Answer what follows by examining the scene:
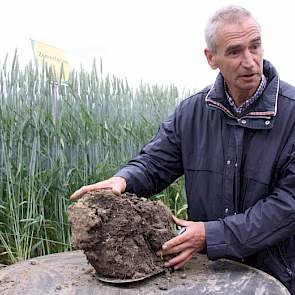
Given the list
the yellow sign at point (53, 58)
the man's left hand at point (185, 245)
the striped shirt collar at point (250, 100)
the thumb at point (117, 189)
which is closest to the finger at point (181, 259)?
the man's left hand at point (185, 245)

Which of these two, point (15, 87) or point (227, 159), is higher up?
point (15, 87)

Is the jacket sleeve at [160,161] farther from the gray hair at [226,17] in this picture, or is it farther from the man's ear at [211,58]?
the gray hair at [226,17]

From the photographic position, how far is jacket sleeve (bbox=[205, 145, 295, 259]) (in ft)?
4.60

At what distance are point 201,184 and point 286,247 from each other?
0.33 m

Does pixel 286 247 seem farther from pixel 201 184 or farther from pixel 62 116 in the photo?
pixel 62 116

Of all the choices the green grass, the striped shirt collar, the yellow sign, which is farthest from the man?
the yellow sign

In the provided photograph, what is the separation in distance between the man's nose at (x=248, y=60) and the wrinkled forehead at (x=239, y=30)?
0.04m

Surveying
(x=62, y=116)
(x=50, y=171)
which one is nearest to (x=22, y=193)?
(x=50, y=171)

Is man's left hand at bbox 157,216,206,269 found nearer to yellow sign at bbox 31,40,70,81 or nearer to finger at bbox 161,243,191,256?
finger at bbox 161,243,191,256

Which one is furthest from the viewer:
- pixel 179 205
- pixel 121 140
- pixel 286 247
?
pixel 179 205

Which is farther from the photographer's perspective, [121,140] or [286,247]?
[121,140]

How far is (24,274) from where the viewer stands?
4.70ft

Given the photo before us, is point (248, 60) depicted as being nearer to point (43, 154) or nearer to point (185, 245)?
point (185, 245)

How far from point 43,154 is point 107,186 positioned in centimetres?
115
